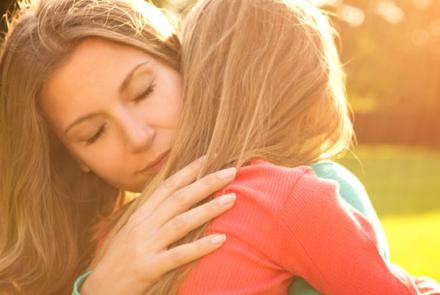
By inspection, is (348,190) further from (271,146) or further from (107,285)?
(107,285)

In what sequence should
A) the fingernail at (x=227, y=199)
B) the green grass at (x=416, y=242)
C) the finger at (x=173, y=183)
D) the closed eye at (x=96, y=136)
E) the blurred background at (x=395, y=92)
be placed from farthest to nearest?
1. the blurred background at (x=395, y=92)
2. the green grass at (x=416, y=242)
3. the closed eye at (x=96, y=136)
4. the finger at (x=173, y=183)
5. the fingernail at (x=227, y=199)

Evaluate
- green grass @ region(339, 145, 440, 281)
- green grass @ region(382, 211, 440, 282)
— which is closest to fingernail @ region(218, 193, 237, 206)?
green grass @ region(339, 145, 440, 281)

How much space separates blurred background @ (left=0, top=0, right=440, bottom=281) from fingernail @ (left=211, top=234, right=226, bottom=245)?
12.1 m

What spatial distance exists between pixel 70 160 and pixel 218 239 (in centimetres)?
141

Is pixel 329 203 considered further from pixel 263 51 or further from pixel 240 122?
pixel 263 51

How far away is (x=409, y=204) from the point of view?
44.3ft

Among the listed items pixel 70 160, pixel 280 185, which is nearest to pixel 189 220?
pixel 280 185

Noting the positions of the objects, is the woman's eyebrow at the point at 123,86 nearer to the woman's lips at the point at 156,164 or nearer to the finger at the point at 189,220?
the woman's lips at the point at 156,164

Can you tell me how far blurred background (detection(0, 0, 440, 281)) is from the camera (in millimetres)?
19453

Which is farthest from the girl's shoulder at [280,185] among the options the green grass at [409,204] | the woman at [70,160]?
the green grass at [409,204]

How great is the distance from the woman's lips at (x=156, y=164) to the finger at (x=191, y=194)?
336mm

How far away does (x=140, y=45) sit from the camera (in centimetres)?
314

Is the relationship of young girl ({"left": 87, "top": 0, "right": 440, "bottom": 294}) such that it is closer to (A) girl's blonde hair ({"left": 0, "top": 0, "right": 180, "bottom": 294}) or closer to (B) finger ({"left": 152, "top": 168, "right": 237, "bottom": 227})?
(B) finger ({"left": 152, "top": 168, "right": 237, "bottom": 227})

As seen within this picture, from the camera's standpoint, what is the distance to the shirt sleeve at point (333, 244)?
243 cm
